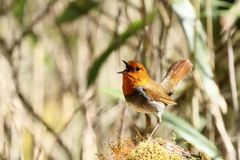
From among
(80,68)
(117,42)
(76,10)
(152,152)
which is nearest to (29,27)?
(76,10)

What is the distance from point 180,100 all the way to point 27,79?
161 centimetres

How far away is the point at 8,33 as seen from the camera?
10.3ft

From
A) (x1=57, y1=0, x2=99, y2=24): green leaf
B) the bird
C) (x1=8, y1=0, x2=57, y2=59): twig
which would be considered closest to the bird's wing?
the bird

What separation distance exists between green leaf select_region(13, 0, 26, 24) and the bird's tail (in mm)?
1556

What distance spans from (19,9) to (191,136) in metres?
1.87

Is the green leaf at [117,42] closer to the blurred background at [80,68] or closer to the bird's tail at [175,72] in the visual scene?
the blurred background at [80,68]

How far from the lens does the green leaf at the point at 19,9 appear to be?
116 inches

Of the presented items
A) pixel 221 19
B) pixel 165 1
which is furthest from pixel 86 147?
pixel 221 19

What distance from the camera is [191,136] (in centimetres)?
193

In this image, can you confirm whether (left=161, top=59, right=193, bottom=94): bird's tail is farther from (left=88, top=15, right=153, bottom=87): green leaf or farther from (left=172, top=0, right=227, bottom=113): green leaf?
(left=88, top=15, right=153, bottom=87): green leaf

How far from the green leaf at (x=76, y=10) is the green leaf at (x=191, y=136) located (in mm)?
1497

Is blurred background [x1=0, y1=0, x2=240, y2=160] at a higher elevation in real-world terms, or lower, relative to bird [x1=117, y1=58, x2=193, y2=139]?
higher

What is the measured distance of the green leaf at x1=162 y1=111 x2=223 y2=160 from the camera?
5.91ft

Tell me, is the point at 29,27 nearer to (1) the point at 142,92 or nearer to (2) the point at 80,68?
(2) the point at 80,68
